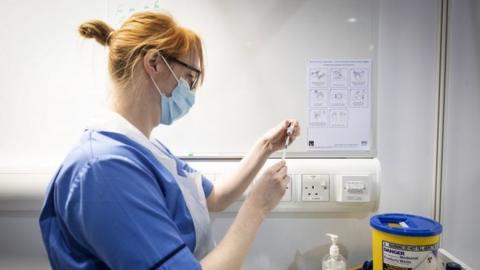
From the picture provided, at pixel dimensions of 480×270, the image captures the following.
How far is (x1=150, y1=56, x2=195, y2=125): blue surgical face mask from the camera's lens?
799 mm

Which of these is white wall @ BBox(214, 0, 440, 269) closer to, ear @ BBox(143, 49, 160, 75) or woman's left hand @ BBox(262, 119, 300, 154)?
woman's left hand @ BBox(262, 119, 300, 154)

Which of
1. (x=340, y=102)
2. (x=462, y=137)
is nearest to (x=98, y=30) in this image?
(x=340, y=102)

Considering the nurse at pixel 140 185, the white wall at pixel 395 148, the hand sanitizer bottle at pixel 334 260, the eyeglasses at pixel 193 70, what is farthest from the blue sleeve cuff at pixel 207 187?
the hand sanitizer bottle at pixel 334 260

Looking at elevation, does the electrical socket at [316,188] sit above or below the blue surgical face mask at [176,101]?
below

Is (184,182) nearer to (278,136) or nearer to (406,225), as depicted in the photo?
(278,136)

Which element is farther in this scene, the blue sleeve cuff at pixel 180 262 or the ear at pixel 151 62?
the ear at pixel 151 62

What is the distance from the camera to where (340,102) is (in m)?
1.15

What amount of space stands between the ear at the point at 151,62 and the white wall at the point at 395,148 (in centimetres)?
65

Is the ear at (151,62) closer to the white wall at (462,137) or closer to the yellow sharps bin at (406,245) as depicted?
the yellow sharps bin at (406,245)

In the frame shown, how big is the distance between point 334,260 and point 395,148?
1.49 feet

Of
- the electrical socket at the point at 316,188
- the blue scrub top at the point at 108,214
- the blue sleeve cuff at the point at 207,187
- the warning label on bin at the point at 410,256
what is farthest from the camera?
the electrical socket at the point at 316,188

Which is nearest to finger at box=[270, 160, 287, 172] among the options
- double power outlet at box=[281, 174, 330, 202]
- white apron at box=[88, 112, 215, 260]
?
white apron at box=[88, 112, 215, 260]

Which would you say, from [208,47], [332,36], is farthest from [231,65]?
[332,36]

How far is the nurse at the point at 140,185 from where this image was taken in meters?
0.58
